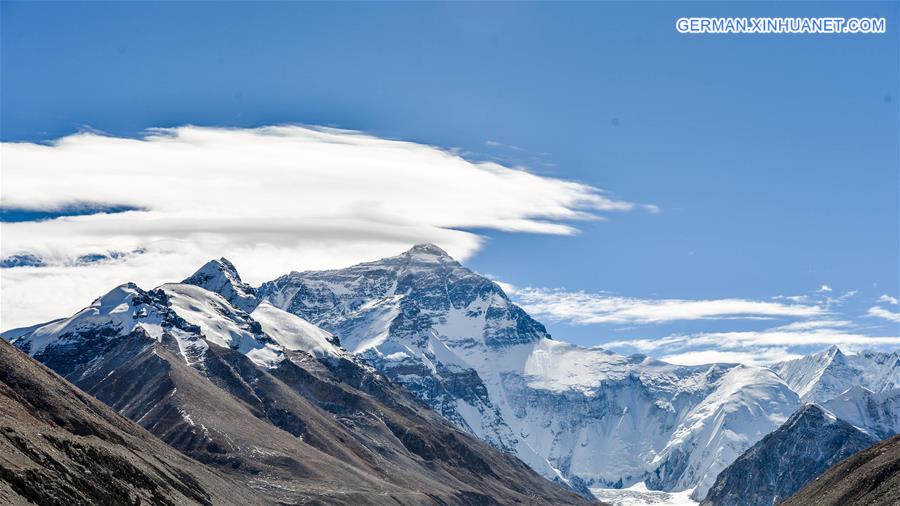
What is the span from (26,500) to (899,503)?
12889 centimetres

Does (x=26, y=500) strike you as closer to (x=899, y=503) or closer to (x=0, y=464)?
(x=0, y=464)

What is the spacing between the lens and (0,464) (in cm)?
19950

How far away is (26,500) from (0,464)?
744 centimetres

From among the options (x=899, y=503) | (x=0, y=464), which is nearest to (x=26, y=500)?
(x=0, y=464)

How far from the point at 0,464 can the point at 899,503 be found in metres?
134

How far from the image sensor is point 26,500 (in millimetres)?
196625

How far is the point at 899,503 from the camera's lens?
195 metres

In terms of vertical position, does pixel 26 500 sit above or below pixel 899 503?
below

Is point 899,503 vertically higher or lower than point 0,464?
higher
